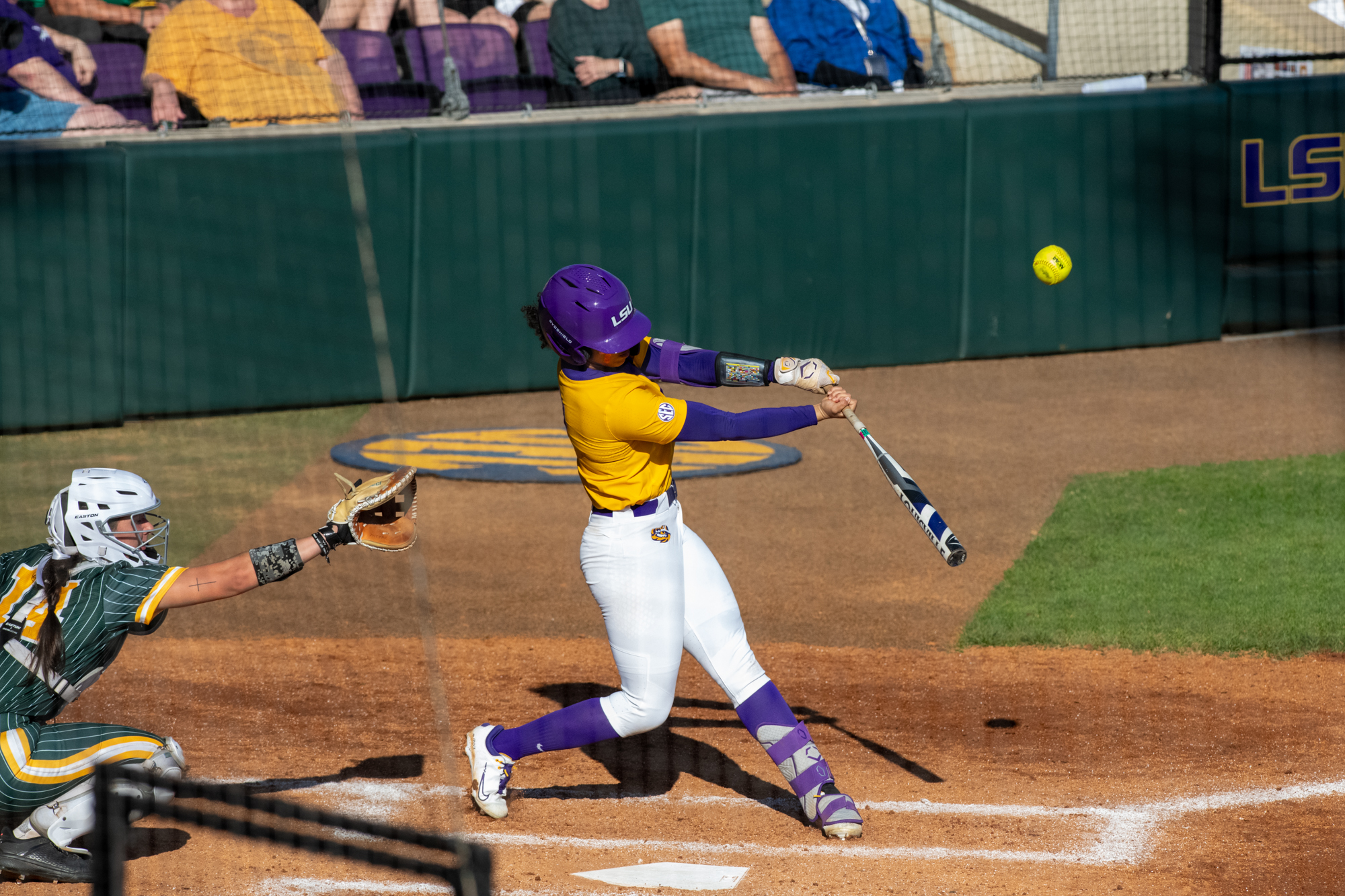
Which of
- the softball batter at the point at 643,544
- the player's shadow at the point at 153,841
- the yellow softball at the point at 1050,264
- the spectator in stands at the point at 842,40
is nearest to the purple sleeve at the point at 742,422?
the softball batter at the point at 643,544

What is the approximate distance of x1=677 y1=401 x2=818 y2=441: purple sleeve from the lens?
14.5ft

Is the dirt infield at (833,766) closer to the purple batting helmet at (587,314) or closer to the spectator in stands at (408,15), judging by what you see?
the purple batting helmet at (587,314)

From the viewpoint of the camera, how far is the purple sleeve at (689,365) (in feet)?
15.5

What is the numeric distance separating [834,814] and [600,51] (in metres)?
8.78

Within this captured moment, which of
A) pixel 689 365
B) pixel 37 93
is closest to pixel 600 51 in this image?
pixel 37 93

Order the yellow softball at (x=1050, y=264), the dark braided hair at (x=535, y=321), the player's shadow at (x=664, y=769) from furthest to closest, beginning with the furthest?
the yellow softball at (x=1050, y=264) < the player's shadow at (x=664, y=769) < the dark braided hair at (x=535, y=321)

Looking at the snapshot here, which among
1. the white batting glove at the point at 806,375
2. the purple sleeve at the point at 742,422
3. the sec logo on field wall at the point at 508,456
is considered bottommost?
the sec logo on field wall at the point at 508,456

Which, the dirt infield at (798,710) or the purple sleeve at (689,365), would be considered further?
the purple sleeve at (689,365)

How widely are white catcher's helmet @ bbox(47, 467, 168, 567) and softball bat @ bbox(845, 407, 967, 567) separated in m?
2.10

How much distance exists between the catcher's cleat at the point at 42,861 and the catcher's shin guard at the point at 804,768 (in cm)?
202

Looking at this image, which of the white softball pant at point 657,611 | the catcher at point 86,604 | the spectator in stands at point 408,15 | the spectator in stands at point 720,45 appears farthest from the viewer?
the spectator in stands at point 720,45

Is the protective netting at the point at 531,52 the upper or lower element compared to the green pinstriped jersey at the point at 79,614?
upper

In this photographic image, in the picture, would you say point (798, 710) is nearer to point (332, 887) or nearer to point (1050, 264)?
point (332, 887)

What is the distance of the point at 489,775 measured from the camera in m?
4.71
